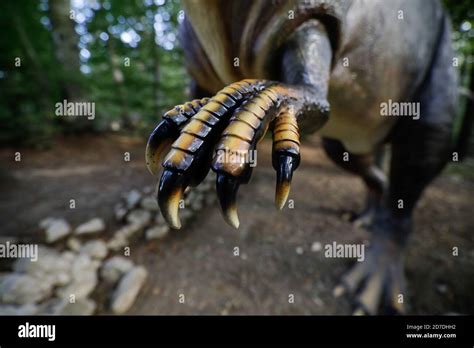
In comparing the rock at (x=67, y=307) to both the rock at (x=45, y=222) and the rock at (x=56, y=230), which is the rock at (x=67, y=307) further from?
the rock at (x=45, y=222)

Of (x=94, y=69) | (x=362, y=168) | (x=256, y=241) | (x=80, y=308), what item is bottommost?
(x=80, y=308)

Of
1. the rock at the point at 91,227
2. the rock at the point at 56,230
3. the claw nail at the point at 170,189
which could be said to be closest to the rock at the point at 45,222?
the rock at the point at 56,230

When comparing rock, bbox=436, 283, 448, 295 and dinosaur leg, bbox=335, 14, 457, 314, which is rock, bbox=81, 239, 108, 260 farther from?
rock, bbox=436, 283, 448, 295

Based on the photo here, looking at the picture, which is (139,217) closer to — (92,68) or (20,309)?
(20,309)

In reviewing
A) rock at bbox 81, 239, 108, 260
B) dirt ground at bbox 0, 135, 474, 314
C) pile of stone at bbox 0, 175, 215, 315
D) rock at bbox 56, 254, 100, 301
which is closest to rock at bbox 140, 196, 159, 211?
pile of stone at bbox 0, 175, 215, 315

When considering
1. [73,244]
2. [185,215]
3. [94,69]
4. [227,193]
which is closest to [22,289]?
[73,244]
